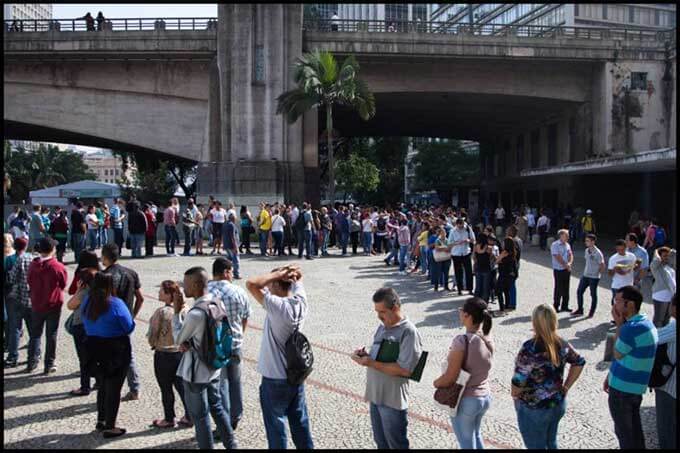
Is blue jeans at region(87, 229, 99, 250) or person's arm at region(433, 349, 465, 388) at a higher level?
blue jeans at region(87, 229, 99, 250)

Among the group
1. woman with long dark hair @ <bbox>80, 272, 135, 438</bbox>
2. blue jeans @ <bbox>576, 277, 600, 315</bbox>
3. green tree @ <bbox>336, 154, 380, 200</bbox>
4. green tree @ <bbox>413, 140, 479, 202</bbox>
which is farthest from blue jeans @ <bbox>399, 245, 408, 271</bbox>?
green tree @ <bbox>413, 140, 479, 202</bbox>

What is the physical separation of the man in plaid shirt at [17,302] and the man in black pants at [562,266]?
9.21 metres

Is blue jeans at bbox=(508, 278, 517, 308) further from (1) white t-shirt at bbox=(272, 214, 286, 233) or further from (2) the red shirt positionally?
(1) white t-shirt at bbox=(272, 214, 286, 233)

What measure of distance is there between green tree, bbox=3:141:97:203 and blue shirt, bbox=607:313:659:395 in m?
67.1

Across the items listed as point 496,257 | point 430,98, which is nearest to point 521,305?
point 496,257

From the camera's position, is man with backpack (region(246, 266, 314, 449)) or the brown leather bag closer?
the brown leather bag

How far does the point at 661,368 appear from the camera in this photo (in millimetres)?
5469

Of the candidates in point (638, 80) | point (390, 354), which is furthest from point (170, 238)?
point (638, 80)

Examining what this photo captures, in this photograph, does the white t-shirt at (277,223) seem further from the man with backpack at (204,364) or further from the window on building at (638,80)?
the window on building at (638,80)

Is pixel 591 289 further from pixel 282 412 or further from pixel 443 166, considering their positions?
pixel 443 166

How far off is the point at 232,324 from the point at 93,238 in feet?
52.8

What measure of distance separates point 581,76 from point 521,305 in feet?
74.7

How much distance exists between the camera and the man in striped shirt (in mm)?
5273

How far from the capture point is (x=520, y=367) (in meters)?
5.04
